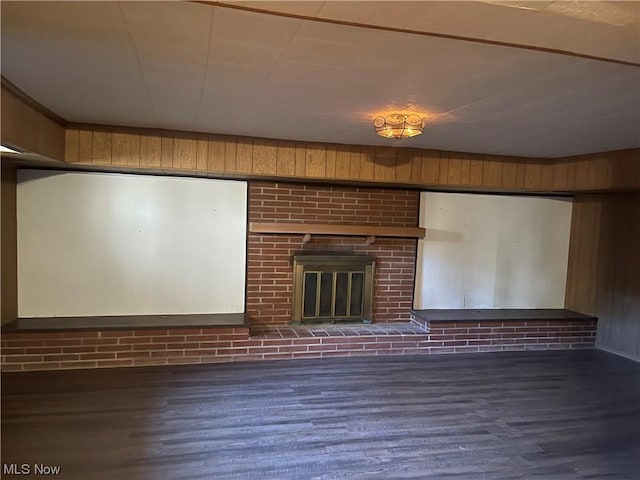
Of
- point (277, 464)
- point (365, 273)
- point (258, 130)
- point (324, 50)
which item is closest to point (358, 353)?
point (365, 273)

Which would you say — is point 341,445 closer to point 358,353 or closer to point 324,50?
point 358,353

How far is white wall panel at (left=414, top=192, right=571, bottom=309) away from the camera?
16.4 feet

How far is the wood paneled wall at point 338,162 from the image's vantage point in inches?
139

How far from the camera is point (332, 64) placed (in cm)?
188

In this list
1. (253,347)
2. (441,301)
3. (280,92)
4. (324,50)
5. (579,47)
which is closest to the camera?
(579,47)

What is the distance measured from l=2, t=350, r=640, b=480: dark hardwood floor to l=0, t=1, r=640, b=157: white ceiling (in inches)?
79.4

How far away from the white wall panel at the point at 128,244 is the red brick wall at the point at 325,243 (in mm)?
172

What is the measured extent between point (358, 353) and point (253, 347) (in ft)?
3.41

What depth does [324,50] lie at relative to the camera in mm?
1728

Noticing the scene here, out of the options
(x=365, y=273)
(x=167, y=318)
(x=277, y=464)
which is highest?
(x=365, y=273)

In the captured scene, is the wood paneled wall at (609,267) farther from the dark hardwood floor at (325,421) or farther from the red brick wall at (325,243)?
the red brick wall at (325,243)

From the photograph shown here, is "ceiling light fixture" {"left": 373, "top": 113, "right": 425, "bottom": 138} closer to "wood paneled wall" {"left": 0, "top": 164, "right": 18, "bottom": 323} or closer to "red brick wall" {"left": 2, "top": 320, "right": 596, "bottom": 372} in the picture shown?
"red brick wall" {"left": 2, "top": 320, "right": 596, "bottom": 372}

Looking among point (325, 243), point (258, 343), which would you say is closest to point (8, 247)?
point (258, 343)

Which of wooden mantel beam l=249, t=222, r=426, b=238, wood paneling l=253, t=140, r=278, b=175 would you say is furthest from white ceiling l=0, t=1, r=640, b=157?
wooden mantel beam l=249, t=222, r=426, b=238
